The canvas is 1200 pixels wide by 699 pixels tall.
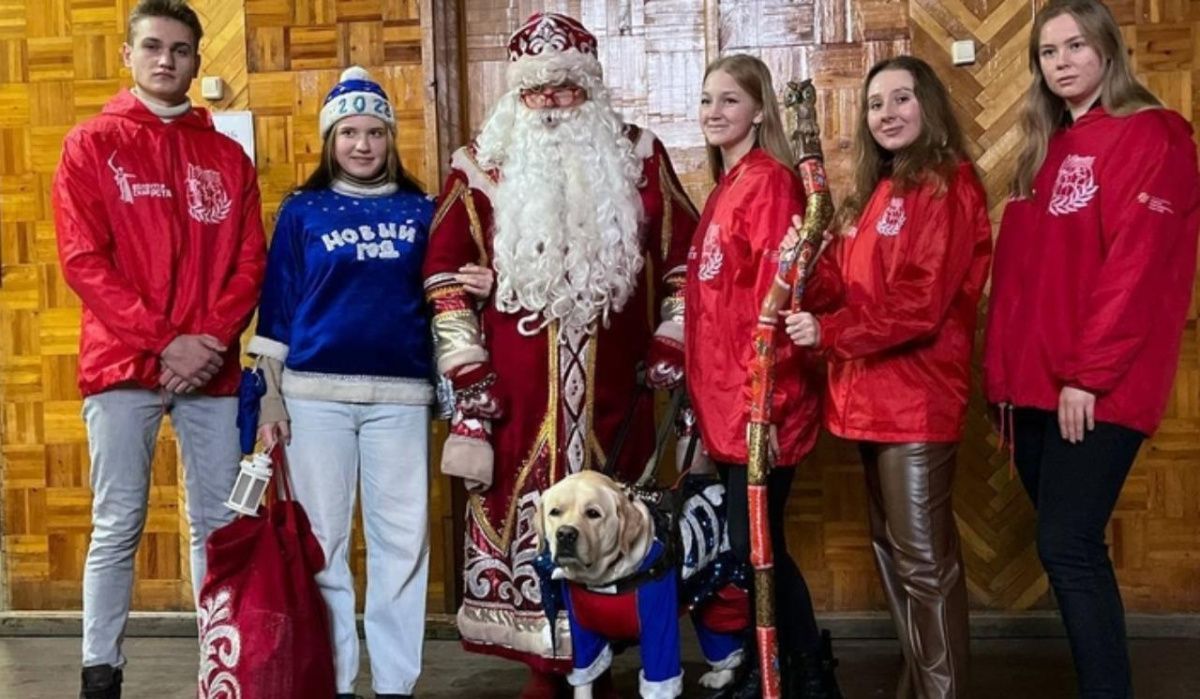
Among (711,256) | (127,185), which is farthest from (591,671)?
(127,185)

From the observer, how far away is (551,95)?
3141 millimetres

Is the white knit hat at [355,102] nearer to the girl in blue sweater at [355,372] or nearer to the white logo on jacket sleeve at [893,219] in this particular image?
the girl in blue sweater at [355,372]

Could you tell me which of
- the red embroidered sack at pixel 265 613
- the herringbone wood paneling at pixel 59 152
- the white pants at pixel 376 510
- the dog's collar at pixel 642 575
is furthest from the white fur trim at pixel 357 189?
the dog's collar at pixel 642 575

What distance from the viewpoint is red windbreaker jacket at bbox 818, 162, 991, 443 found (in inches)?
104

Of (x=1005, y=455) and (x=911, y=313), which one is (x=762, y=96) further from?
(x=1005, y=455)

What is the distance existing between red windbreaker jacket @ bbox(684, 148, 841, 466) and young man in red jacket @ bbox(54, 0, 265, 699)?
1175 millimetres

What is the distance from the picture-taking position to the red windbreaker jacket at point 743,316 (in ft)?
9.30

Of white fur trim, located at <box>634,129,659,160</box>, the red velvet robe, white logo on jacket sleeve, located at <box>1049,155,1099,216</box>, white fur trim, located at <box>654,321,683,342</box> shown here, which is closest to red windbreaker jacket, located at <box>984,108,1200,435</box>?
white logo on jacket sleeve, located at <box>1049,155,1099,216</box>

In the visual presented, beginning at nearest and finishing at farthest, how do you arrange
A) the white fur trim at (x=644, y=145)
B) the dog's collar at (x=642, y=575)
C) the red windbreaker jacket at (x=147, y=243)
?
1. the dog's collar at (x=642, y=575)
2. the red windbreaker jacket at (x=147, y=243)
3. the white fur trim at (x=644, y=145)

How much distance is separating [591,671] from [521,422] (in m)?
0.64

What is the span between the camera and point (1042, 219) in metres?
2.62

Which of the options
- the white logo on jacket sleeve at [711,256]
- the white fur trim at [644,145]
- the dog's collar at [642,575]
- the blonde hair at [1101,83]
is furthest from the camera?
the white fur trim at [644,145]

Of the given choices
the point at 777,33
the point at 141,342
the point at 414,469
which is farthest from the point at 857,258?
the point at 141,342

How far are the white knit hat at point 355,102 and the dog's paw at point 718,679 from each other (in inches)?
64.8
